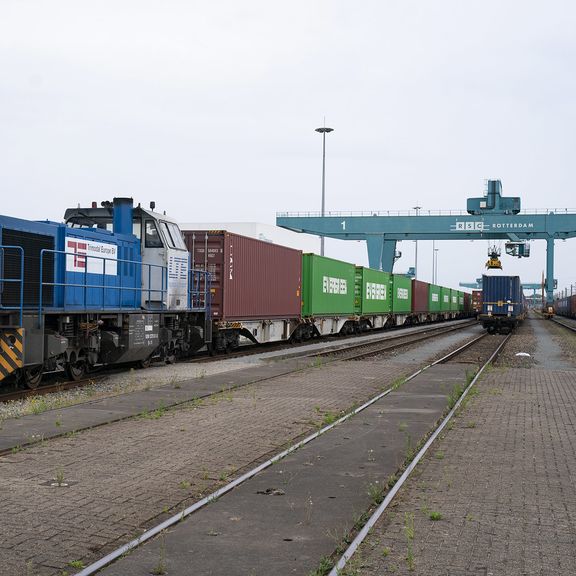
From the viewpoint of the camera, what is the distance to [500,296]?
39031mm

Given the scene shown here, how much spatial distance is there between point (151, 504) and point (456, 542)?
2384 millimetres

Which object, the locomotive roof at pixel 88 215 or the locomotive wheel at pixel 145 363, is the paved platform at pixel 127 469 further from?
the locomotive roof at pixel 88 215

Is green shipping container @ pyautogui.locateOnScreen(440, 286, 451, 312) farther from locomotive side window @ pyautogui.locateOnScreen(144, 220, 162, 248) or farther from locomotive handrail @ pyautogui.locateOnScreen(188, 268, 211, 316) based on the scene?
locomotive side window @ pyautogui.locateOnScreen(144, 220, 162, 248)

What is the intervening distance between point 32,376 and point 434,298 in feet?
155

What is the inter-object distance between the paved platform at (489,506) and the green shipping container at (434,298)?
Answer: 147 feet

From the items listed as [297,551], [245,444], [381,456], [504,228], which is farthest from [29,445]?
[504,228]

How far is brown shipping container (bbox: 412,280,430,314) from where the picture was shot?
1932 inches

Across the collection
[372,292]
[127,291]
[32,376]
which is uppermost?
[372,292]

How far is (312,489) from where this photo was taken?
20.2 ft

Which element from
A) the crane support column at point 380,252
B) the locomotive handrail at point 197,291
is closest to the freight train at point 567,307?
the crane support column at point 380,252

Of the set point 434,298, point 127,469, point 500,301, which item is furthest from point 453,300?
point 127,469

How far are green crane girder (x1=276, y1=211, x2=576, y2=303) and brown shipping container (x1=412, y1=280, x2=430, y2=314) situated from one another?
2432 mm

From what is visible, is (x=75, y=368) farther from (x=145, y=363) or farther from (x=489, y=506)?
(x=489, y=506)

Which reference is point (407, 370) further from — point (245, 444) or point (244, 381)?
point (245, 444)
